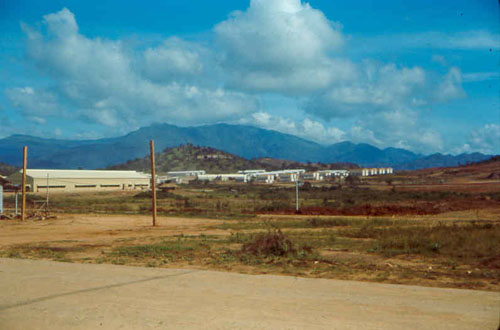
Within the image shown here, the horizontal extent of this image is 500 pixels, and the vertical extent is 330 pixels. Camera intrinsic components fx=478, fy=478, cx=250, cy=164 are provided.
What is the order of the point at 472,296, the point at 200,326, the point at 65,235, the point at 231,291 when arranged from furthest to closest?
1. the point at 65,235
2. the point at 231,291
3. the point at 472,296
4. the point at 200,326

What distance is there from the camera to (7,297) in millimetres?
9898

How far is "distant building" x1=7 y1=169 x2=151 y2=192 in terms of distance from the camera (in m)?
80.2

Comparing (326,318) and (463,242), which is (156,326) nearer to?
(326,318)

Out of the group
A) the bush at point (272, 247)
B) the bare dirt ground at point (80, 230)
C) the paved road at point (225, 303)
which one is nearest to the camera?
the paved road at point (225, 303)

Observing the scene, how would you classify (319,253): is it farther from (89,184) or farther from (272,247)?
(89,184)

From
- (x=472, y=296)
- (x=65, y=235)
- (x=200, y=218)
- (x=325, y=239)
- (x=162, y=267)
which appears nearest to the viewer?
(x=472, y=296)

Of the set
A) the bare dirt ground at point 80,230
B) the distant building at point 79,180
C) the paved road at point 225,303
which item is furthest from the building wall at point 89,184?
the paved road at point 225,303

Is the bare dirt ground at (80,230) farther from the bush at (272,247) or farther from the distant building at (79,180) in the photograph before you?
the distant building at (79,180)

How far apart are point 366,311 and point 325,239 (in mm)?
12873

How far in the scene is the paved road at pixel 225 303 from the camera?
7875mm

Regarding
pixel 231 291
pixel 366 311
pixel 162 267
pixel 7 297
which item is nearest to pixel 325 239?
pixel 162 267

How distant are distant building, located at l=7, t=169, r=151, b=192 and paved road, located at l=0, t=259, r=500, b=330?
71.6 meters

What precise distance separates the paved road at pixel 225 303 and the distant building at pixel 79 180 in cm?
7164

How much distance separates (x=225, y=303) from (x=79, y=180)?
8457cm
